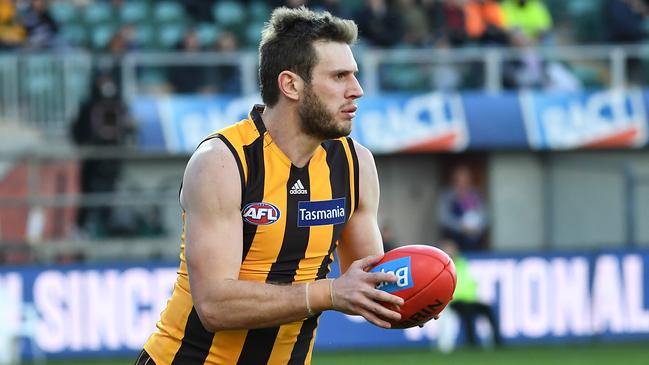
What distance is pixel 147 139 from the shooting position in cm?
1594

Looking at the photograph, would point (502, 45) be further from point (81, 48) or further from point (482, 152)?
point (81, 48)

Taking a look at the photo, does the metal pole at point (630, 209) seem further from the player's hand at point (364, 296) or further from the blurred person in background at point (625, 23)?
the player's hand at point (364, 296)

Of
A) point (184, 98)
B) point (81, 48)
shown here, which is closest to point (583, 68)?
point (184, 98)

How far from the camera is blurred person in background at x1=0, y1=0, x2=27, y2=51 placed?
15.8m

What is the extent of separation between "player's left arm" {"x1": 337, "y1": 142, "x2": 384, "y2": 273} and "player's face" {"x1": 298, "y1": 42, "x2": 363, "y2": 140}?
39 centimetres

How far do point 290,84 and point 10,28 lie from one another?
11.8 meters

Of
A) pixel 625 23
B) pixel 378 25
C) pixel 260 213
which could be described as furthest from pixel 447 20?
pixel 260 213

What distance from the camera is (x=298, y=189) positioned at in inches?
196

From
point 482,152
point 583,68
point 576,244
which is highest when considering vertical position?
point 583,68

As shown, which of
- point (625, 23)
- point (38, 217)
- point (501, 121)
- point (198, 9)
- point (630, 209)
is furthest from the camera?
point (625, 23)

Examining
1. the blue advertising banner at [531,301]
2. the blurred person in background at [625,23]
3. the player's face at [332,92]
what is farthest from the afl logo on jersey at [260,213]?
the blurred person in background at [625,23]

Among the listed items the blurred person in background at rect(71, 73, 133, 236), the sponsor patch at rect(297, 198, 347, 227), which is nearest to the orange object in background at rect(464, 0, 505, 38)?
the blurred person in background at rect(71, 73, 133, 236)

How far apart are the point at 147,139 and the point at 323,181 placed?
36.3 ft

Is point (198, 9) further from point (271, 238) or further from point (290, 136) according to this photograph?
point (271, 238)
